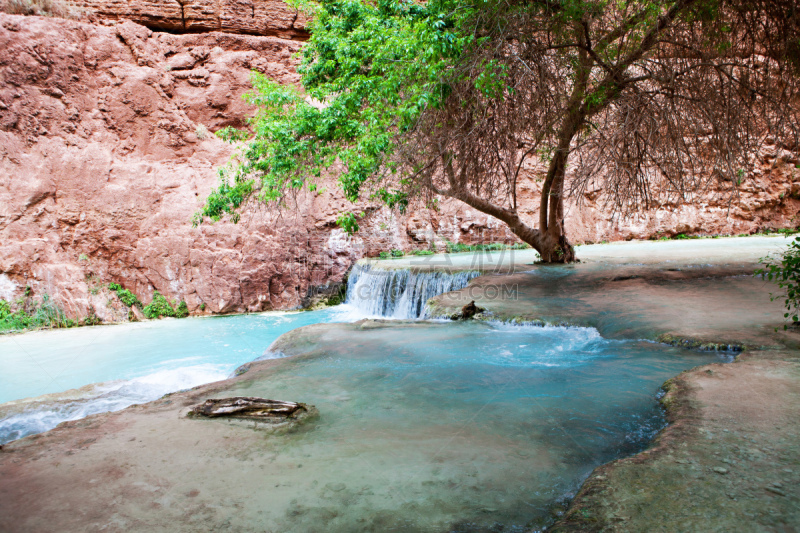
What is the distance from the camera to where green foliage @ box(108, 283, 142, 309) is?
37.4 feet

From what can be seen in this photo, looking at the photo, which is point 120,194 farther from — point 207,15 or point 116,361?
point 207,15

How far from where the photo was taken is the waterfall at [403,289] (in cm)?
1022

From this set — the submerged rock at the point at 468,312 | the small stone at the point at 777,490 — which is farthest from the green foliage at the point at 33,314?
the small stone at the point at 777,490

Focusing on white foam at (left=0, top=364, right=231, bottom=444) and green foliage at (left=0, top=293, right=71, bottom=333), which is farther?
green foliage at (left=0, top=293, right=71, bottom=333)

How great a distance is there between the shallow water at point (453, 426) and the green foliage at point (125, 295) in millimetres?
7706

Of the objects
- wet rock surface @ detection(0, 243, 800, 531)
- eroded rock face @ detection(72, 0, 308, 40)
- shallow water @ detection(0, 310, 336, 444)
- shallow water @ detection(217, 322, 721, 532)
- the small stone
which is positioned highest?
eroded rock face @ detection(72, 0, 308, 40)

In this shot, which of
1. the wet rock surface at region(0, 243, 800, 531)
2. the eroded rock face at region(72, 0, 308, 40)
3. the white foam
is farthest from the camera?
the eroded rock face at region(72, 0, 308, 40)

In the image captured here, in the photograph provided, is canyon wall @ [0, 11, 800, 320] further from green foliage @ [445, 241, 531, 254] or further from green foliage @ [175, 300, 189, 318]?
green foliage @ [445, 241, 531, 254]

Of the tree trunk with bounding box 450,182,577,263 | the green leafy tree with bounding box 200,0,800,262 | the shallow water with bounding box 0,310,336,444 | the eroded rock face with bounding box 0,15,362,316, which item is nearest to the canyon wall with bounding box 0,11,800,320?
the eroded rock face with bounding box 0,15,362,316

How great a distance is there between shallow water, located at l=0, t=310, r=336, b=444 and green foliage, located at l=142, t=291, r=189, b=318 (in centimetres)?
50

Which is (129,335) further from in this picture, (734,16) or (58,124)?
(734,16)

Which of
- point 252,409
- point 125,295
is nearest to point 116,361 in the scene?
point 125,295

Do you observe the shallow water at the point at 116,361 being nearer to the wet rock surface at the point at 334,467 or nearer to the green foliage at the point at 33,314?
the green foliage at the point at 33,314

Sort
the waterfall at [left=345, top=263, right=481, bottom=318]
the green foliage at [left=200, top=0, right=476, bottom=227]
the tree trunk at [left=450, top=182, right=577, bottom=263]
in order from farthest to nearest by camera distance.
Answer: the tree trunk at [left=450, top=182, right=577, bottom=263] < the waterfall at [left=345, top=263, right=481, bottom=318] < the green foliage at [left=200, top=0, right=476, bottom=227]
